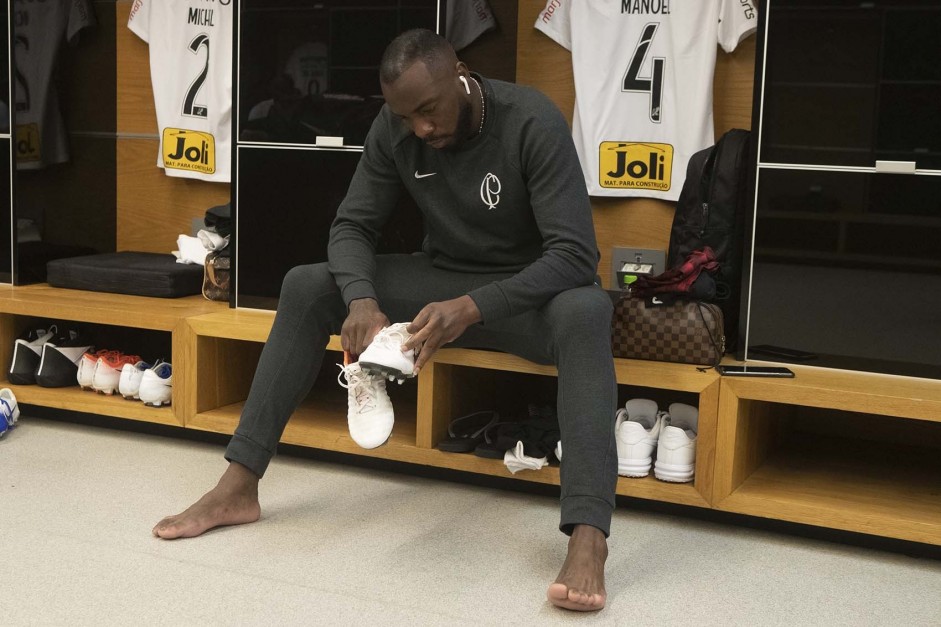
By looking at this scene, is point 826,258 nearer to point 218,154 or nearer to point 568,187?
point 568,187

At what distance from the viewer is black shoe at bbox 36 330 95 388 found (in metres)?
3.01

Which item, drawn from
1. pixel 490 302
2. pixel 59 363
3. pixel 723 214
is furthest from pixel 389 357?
pixel 59 363

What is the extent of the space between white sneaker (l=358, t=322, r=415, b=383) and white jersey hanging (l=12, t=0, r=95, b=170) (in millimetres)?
1797

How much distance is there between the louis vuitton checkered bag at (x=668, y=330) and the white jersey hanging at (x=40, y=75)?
6.53 ft

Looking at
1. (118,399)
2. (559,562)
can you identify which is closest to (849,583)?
(559,562)

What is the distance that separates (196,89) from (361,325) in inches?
62.1

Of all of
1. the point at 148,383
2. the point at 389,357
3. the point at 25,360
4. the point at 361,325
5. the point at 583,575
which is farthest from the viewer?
the point at 25,360

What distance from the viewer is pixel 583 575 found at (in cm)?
180

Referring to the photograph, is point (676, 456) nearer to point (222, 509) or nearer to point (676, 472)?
point (676, 472)

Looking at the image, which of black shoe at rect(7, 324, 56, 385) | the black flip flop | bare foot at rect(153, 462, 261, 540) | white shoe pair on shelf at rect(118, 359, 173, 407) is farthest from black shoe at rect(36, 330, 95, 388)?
the black flip flop

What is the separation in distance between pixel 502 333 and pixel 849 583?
852 mm

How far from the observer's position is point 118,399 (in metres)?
2.94

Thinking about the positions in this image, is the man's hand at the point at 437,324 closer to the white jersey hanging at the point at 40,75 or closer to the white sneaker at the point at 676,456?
the white sneaker at the point at 676,456

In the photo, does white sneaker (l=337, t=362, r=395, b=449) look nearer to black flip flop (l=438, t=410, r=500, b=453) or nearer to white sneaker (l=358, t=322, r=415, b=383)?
white sneaker (l=358, t=322, r=415, b=383)
